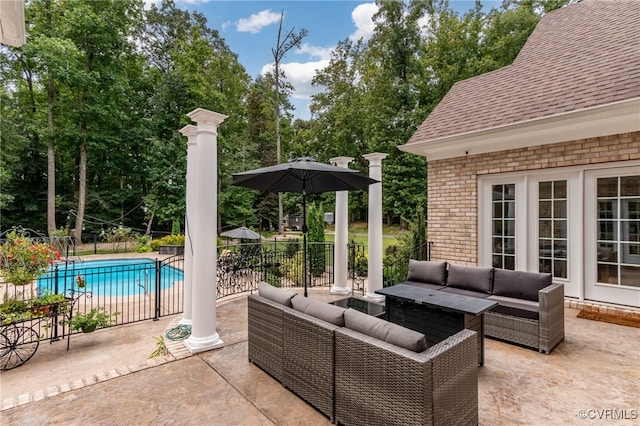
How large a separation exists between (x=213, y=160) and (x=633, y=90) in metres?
6.20

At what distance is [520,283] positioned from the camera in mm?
4238

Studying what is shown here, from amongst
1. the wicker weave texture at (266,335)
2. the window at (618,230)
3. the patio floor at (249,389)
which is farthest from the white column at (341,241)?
the window at (618,230)

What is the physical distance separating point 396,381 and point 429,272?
3485 millimetres

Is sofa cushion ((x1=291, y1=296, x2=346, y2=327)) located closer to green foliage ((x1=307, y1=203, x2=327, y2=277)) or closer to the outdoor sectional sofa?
the outdoor sectional sofa

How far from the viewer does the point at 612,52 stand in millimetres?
5762

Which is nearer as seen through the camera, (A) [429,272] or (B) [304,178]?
(B) [304,178]

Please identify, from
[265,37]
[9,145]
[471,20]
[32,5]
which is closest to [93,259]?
[9,145]

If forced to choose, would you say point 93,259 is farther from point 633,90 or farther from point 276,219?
point 633,90

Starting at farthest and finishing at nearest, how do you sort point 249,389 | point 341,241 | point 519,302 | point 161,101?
point 161,101, point 341,241, point 519,302, point 249,389

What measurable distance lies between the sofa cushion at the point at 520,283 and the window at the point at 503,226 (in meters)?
1.97

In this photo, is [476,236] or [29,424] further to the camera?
[476,236]

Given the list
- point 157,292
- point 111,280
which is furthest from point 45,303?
point 111,280

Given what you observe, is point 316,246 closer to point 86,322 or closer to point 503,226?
point 503,226

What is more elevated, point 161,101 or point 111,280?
point 161,101
